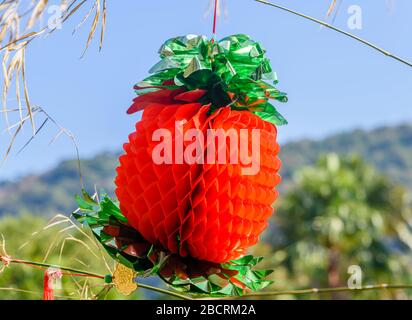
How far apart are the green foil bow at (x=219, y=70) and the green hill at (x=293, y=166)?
116ft

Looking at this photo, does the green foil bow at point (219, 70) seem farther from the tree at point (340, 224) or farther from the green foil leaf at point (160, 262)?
the tree at point (340, 224)

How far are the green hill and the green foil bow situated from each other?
35356 mm

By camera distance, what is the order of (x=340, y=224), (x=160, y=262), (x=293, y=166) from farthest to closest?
(x=293, y=166)
(x=340, y=224)
(x=160, y=262)

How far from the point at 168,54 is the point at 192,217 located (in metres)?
0.18

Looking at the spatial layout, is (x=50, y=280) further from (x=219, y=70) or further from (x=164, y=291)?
(x=219, y=70)

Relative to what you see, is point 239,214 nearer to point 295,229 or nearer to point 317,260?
point 317,260

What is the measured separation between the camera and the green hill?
37.8 meters

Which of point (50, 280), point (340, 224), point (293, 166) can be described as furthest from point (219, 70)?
point (293, 166)

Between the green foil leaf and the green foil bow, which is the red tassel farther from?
the green foil bow

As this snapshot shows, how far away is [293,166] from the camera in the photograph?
131ft

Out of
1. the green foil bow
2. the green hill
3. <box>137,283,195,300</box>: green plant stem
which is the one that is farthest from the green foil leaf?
the green hill

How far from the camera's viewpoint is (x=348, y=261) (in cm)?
1024

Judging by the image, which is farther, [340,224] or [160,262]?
[340,224]

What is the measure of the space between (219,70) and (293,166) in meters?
39.4
